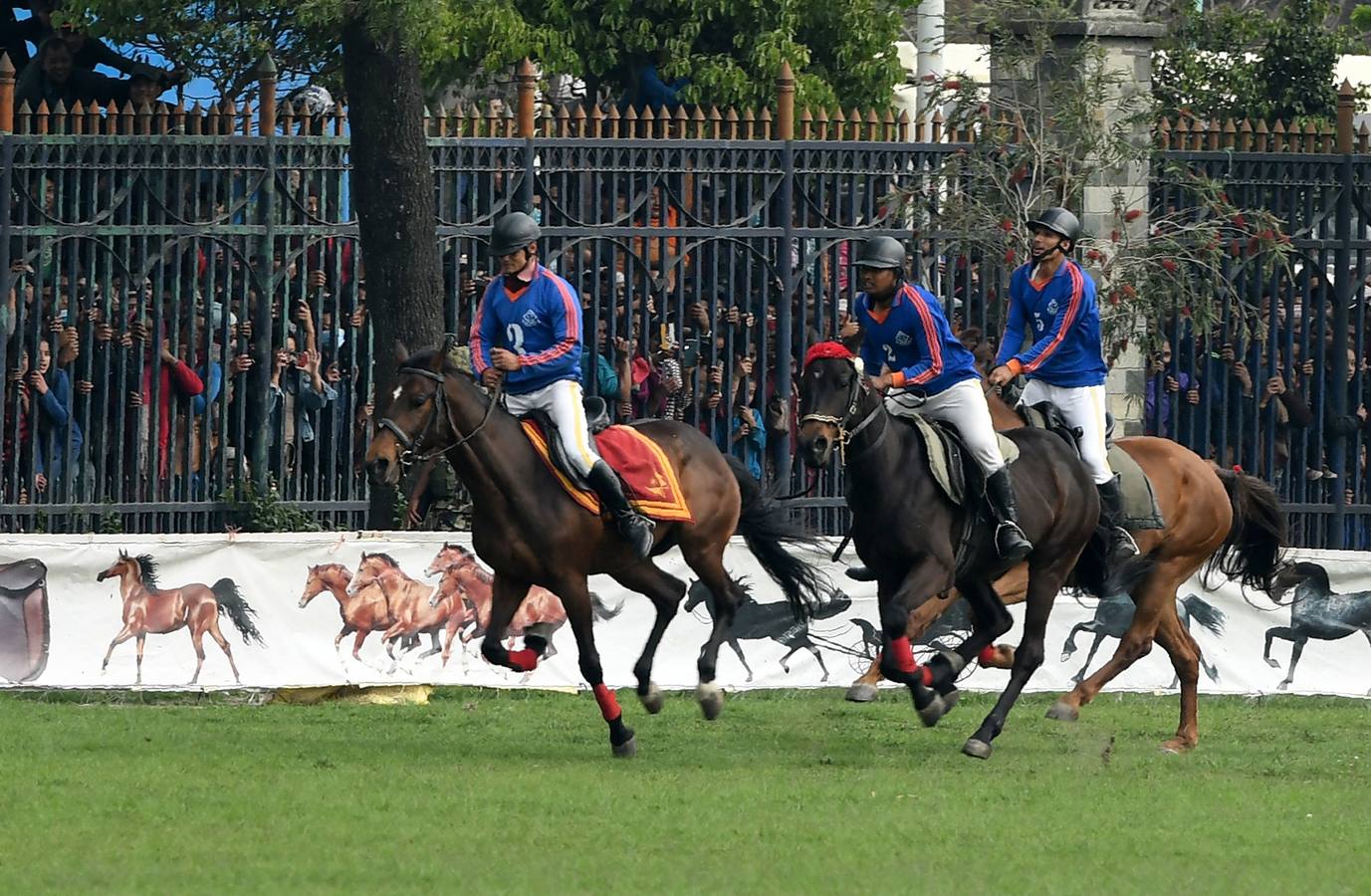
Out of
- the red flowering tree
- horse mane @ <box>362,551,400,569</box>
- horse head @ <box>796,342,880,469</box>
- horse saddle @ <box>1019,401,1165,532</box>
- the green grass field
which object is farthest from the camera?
the red flowering tree

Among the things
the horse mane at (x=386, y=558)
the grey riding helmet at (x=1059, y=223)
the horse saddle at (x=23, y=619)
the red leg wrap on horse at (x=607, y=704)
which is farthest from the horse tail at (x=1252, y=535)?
the horse saddle at (x=23, y=619)

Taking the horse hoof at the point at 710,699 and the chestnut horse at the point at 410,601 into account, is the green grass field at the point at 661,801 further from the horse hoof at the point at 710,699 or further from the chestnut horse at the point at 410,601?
the chestnut horse at the point at 410,601

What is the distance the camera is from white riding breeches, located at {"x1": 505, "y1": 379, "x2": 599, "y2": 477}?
40.2 feet

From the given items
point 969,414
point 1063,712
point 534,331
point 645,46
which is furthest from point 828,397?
point 645,46

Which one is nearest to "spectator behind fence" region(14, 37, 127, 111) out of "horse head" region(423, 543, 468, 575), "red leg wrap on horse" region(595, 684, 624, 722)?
"horse head" region(423, 543, 468, 575)

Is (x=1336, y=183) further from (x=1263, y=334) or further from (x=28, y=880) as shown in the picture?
(x=28, y=880)

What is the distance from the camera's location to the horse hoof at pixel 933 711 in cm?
1209

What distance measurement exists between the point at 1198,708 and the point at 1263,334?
4.33 metres

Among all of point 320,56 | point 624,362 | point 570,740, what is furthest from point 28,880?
point 320,56

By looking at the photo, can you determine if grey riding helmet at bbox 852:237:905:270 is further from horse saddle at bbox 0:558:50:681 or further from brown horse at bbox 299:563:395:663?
horse saddle at bbox 0:558:50:681

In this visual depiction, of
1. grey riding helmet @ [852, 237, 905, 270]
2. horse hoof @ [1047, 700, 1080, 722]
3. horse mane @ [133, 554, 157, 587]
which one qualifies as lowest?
horse hoof @ [1047, 700, 1080, 722]

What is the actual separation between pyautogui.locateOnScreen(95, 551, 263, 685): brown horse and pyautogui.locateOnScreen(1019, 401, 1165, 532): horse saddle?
464cm

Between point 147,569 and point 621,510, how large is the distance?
10.9 feet

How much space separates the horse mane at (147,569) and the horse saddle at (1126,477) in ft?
16.5
